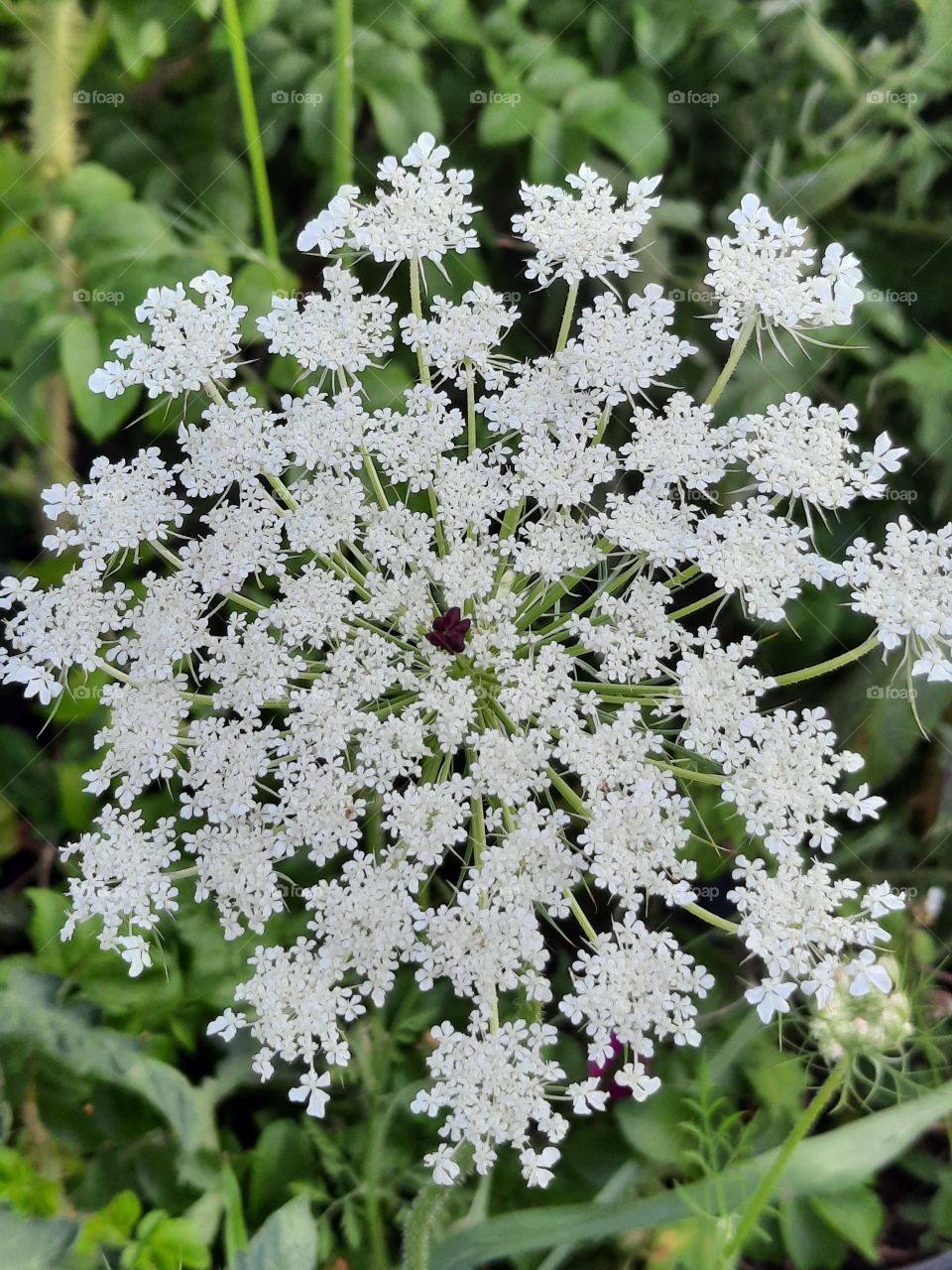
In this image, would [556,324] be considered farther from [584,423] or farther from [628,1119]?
[628,1119]

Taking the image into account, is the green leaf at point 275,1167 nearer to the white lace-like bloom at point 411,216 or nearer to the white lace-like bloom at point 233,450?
the white lace-like bloom at point 233,450

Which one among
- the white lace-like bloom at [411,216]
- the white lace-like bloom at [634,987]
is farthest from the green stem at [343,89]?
the white lace-like bloom at [634,987]

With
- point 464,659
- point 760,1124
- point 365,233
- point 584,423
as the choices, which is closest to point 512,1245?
point 760,1124

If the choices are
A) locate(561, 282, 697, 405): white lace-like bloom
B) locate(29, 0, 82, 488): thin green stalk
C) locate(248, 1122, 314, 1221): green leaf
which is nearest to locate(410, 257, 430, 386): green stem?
locate(561, 282, 697, 405): white lace-like bloom

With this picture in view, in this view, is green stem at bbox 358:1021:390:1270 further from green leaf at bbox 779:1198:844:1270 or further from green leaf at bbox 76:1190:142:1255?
green leaf at bbox 779:1198:844:1270

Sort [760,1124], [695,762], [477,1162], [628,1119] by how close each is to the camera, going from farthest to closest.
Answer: [760,1124] → [628,1119] → [695,762] → [477,1162]

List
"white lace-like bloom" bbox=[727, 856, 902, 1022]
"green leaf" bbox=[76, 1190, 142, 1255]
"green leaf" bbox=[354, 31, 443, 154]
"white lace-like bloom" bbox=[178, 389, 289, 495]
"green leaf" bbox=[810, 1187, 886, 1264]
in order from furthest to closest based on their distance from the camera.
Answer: "green leaf" bbox=[354, 31, 443, 154] < "green leaf" bbox=[810, 1187, 886, 1264] < "green leaf" bbox=[76, 1190, 142, 1255] < "white lace-like bloom" bbox=[178, 389, 289, 495] < "white lace-like bloom" bbox=[727, 856, 902, 1022]
